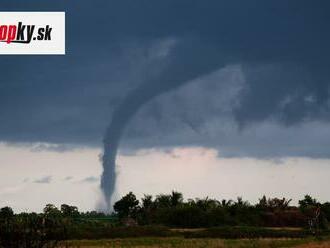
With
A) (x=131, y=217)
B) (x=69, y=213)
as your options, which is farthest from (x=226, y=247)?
(x=69, y=213)

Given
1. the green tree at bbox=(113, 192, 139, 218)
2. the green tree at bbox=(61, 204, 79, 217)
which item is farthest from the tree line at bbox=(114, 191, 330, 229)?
the green tree at bbox=(61, 204, 79, 217)

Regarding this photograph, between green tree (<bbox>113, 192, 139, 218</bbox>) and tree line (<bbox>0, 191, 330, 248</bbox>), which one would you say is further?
green tree (<bbox>113, 192, 139, 218</bbox>)

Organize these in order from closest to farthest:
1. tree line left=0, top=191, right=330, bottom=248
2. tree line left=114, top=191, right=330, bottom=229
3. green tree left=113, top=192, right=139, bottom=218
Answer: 1. tree line left=0, top=191, right=330, bottom=248
2. tree line left=114, top=191, right=330, bottom=229
3. green tree left=113, top=192, right=139, bottom=218

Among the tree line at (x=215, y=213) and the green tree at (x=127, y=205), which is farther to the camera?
the green tree at (x=127, y=205)

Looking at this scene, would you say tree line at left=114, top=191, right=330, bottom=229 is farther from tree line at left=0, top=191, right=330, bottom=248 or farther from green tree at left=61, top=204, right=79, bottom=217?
green tree at left=61, top=204, right=79, bottom=217

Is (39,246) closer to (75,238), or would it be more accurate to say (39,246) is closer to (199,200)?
(75,238)

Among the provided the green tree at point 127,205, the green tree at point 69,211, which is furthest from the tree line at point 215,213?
the green tree at point 69,211

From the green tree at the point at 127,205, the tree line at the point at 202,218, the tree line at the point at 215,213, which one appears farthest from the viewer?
the green tree at the point at 127,205

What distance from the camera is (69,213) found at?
511 ft

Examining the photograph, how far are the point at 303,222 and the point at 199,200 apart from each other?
836 inches

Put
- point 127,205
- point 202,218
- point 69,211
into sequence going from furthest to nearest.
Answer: point 69,211, point 127,205, point 202,218

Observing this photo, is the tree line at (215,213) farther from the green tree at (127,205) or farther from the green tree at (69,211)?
the green tree at (69,211)

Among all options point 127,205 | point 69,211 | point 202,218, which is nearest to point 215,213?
point 202,218

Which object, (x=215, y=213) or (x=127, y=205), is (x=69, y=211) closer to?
(x=127, y=205)
